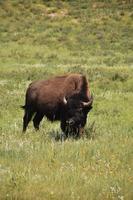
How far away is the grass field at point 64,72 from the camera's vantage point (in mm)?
8242

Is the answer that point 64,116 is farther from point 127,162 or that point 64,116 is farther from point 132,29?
point 132,29

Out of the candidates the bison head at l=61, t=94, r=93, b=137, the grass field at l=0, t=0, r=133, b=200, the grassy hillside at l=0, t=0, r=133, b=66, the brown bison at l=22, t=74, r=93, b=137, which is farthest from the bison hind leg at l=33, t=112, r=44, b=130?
the grassy hillside at l=0, t=0, r=133, b=66

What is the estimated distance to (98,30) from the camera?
138 ft

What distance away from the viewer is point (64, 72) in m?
26.5

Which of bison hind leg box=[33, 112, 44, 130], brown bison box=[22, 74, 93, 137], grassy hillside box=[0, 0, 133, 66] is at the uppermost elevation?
brown bison box=[22, 74, 93, 137]

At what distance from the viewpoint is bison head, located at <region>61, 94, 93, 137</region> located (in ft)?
44.7

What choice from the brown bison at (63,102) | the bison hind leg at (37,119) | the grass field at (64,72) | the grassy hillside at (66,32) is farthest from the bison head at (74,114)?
the grassy hillside at (66,32)

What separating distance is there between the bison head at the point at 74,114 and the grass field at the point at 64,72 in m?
0.29

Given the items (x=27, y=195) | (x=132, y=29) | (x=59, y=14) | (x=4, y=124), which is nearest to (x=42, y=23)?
(x=59, y=14)

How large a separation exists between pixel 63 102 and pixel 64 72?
1235 cm

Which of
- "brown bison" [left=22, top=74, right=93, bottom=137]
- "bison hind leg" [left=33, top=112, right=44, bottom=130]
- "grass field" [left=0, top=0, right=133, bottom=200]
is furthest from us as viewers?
"bison hind leg" [left=33, top=112, right=44, bottom=130]

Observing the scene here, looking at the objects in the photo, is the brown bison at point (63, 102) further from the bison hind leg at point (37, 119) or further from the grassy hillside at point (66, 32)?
the grassy hillside at point (66, 32)

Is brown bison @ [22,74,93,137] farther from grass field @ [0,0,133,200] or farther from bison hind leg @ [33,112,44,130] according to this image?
grass field @ [0,0,133,200]

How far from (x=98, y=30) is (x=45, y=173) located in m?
33.9
